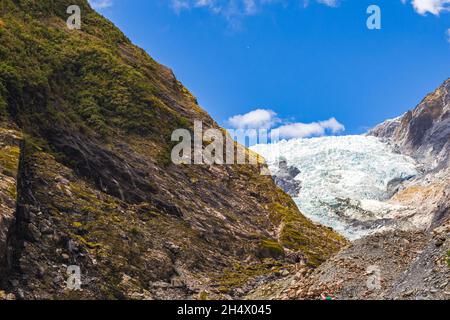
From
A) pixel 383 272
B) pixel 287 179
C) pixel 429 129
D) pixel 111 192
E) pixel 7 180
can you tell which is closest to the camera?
pixel 7 180

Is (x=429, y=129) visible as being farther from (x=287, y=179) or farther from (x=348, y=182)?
(x=287, y=179)

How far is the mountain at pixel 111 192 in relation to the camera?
22.8 meters

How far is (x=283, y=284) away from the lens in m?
27.6

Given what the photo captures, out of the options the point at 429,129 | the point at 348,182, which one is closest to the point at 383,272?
the point at 348,182

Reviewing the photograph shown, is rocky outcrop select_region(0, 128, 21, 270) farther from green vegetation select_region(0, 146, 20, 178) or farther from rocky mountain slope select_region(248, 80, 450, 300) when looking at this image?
rocky mountain slope select_region(248, 80, 450, 300)

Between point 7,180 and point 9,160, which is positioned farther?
point 9,160

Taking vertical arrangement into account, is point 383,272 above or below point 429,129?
below

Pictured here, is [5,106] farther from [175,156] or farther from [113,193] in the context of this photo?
[175,156]

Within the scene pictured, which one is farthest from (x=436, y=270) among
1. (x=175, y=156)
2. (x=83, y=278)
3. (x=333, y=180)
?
(x=333, y=180)

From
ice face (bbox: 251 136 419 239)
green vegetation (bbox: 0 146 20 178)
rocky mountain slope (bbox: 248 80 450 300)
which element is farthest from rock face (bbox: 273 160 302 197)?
green vegetation (bbox: 0 146 20 178)

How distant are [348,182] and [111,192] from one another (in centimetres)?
14142

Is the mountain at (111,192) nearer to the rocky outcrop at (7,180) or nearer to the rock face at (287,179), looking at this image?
the rocky outcrop at (7,180)

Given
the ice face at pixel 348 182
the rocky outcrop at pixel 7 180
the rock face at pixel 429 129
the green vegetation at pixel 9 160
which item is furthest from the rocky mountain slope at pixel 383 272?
the rock face at pixel 429 129

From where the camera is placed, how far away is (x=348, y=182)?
545 ft
